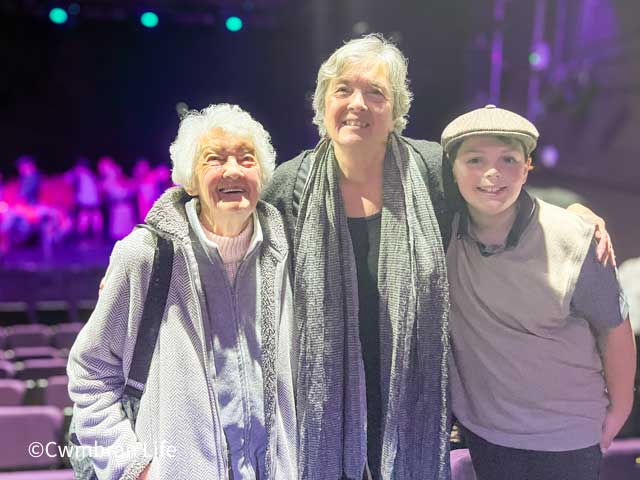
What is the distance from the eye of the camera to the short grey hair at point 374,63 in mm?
1651

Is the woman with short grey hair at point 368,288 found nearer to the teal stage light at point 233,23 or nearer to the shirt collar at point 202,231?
the shirt collar at point 202,231

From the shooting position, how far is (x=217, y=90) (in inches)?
412

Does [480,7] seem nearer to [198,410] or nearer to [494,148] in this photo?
[494,148]

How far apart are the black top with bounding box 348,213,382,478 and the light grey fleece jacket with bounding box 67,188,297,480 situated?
25 cm

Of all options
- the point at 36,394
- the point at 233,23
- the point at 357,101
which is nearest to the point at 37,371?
the point at 36,394

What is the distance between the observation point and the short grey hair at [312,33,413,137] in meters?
1.65

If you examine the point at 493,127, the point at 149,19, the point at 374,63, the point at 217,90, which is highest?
the point at 149,19

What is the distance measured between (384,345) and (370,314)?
92mm

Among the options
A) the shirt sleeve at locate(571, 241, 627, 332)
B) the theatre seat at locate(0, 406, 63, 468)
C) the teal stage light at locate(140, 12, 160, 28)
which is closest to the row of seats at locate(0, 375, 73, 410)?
the theatre seat at locate(0, 406, 63, 468)

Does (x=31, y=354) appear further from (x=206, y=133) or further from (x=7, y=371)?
(x=206, y=133)

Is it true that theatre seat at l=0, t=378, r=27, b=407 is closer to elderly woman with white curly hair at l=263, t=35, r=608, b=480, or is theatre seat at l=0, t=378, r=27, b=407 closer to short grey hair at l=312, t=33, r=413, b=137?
elderly woman with white curly hair at l=263, t=35, r=608, b=480

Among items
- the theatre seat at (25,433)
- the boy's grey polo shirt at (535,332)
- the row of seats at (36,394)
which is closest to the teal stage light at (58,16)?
the row of seats at (36,394)

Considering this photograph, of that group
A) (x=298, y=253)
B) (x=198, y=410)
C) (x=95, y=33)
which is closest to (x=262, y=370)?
(x=198, y=410)

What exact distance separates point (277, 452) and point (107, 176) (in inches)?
392
